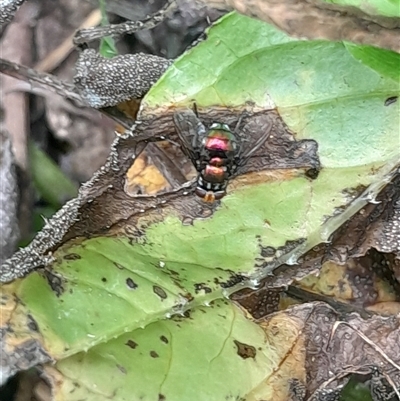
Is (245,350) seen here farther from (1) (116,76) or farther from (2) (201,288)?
(1) (116,76)

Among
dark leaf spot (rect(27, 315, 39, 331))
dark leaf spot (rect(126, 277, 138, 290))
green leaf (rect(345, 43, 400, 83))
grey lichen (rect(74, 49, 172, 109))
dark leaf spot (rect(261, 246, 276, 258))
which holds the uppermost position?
green leaf (rect(345, 43, 400, 83))

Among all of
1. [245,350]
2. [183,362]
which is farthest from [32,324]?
[245,350]

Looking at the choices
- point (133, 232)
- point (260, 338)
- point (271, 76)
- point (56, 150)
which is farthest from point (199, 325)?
point (56, 150)

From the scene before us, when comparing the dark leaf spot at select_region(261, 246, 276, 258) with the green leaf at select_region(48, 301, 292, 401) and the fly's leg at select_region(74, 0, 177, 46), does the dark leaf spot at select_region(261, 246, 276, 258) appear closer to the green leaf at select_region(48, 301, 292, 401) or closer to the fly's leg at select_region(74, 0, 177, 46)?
the green leaf at select_region(48, 301, 292, 401)

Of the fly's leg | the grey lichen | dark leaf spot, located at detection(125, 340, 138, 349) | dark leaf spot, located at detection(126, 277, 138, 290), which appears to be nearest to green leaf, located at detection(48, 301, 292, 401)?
dark leaf spot, located at detection(125, 340, 138, 349)

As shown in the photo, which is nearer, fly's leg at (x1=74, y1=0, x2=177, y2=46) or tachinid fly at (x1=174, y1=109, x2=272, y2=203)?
tachinid fly at (x1=174, y1=109, x2=272, y2=203)

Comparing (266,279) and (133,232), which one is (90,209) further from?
(266,279)

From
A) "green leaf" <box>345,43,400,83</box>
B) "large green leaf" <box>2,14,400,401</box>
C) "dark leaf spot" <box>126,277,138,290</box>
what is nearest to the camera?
"green leaf" <box>345,43,400,83</box>

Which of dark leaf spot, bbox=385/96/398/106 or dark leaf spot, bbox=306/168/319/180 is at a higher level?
dark leaf spot, bbox=385/96/398/106
